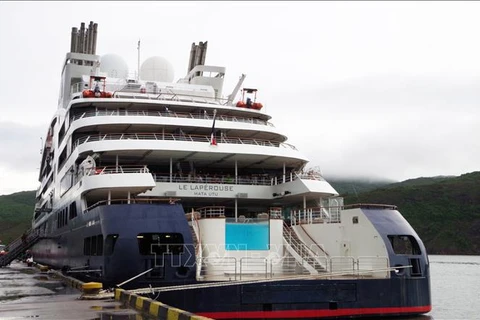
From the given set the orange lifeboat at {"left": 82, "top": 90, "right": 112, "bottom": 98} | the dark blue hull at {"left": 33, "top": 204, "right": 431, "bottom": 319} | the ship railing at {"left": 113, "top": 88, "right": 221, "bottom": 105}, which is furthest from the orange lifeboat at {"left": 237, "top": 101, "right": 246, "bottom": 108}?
the dark blue hull at {"left": 33, "top": 204, "right": 431, "bottom": 319}

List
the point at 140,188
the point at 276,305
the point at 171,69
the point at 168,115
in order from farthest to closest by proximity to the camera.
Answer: the point at 171,69 < the point at 168,115 < the point at 140,188 < the point at 276,305

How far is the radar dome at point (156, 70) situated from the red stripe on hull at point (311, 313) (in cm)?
2279

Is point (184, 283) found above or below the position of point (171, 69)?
below

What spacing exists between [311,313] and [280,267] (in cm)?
342

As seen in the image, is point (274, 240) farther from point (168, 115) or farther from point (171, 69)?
point (171, 69)

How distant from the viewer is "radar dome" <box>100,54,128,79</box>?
Result: 37.7 m

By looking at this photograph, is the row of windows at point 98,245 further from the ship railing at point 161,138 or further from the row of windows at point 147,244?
the ship railing at point 161,138

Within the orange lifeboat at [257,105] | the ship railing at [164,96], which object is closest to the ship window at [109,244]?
the ship railing at [164,96]

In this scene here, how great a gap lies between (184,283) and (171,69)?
74.8 feet

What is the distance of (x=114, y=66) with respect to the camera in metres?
38.0

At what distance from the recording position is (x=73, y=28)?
142 ft

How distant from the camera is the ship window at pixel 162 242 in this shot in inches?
676

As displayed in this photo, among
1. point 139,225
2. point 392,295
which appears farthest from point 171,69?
point 392,295

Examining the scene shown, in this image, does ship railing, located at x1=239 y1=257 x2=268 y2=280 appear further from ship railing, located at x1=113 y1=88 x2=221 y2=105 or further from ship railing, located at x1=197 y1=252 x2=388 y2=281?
ship railing, located at x1=113 y1=88 x2=221 y2=105
